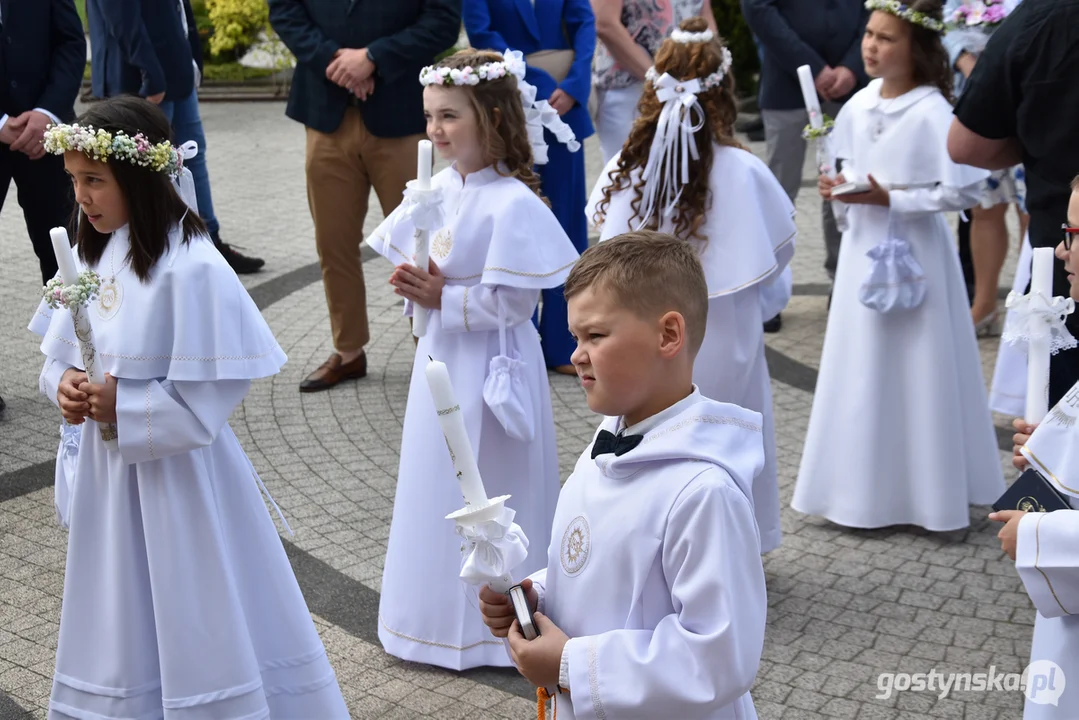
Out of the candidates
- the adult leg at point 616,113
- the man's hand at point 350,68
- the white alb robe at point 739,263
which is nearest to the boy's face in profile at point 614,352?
the white alb robe at point 739,263

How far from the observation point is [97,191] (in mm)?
3457

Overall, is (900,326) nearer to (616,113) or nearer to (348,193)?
(616,113)

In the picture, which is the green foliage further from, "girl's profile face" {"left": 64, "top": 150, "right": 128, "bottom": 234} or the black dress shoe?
"girl's profile face" {"left": 64, "top": 150, "right": 128, "bottom": 234}

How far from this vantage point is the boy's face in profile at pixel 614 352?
2.38 metres

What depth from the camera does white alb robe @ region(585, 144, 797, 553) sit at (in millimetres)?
4484

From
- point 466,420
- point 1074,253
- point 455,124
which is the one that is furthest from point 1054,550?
point 455,124

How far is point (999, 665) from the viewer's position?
421cm

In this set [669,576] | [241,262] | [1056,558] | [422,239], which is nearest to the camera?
[669,576]

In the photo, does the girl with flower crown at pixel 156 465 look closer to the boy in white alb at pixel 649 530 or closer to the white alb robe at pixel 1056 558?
the boy in white alb at pixel 649 530

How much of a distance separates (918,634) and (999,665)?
1.02ft

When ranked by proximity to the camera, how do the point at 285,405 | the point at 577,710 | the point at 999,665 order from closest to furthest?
the point at 577,710
the point at 999,665
the point at 285,405

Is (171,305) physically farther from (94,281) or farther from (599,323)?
(599,323)

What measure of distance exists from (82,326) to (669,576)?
5.60 ft

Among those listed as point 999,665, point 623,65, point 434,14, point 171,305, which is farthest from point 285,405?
point 999,665
